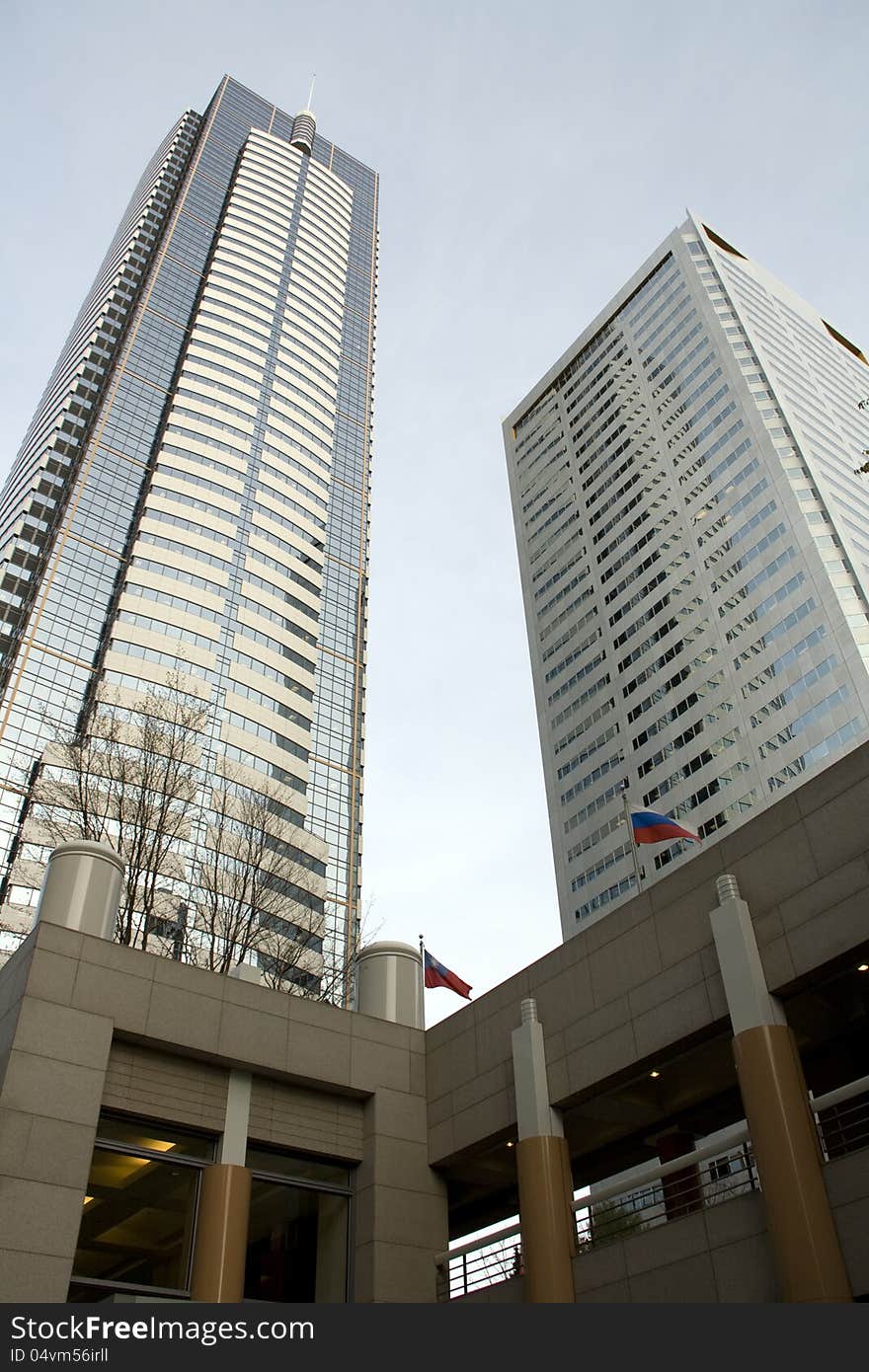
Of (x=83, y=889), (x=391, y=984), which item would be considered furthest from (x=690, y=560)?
(x=83, y=889)

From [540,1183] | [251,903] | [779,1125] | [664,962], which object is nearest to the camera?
[779,1125]

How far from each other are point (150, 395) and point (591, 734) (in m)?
59.3

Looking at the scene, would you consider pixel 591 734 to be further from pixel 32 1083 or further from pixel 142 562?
pixel 32 1083

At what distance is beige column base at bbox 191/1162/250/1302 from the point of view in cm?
1670

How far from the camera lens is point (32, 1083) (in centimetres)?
1580

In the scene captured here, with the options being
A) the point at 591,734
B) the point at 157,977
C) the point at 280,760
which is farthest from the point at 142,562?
the point at 157,977

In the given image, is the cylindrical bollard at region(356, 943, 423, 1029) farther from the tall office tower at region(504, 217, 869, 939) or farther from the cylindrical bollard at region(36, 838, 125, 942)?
the tall office tower at region(504, 217, 869, 939)

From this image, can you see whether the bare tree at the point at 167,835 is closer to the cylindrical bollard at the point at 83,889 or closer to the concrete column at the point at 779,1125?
the cylindrical bollard at the point at 83,889

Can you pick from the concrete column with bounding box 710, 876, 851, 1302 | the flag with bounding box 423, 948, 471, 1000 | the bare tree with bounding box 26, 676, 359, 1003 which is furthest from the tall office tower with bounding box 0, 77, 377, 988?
the concrete column with bounding box 710, 876, 851, 1302

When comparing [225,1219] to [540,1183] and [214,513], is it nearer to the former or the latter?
[540,1183]

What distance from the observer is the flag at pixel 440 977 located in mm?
24867

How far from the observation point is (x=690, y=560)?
112 meters

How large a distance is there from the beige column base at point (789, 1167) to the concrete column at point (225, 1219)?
8.89 meters

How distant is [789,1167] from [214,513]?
94.0 m
